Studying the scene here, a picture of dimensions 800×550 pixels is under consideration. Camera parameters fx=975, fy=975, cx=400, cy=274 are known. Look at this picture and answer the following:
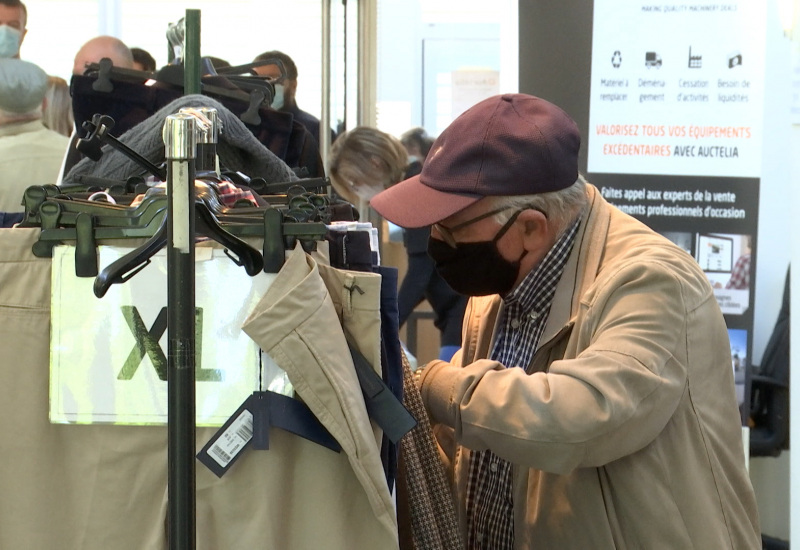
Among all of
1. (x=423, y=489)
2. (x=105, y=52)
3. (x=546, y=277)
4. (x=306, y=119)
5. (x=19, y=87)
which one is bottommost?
(x=423, y=489)

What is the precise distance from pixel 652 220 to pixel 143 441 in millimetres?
2747

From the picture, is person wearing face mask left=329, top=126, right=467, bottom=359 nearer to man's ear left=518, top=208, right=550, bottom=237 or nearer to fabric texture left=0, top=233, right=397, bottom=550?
man's ear left=518, top=208, right=550, bottom=237

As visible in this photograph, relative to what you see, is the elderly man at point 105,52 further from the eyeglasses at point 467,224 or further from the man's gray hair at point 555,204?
the man's gray hair at point 555,204

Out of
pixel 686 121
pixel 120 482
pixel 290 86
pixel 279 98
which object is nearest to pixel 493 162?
pixel 120 482

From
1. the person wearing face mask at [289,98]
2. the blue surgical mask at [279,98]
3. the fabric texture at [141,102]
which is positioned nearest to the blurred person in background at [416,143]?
the person wearing face mask at [289,98]

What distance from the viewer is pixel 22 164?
11.0ft

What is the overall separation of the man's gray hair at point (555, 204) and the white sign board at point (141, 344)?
0.58 m

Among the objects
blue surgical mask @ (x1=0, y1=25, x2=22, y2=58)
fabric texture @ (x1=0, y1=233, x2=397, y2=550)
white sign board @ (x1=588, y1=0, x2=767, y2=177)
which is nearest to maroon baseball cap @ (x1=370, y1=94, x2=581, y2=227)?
fabric texture @ (x1=0, y1=233, x2=397, y2=550)

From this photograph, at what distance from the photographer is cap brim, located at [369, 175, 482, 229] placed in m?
1.70

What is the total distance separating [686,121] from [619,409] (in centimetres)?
233

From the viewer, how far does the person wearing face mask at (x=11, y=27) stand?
396cm

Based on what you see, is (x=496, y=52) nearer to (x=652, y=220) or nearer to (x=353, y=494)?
(x=652, y=220)

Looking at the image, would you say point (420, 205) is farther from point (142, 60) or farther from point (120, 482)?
point (142, 60)

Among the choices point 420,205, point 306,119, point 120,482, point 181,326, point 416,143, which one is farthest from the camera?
point 416,143
